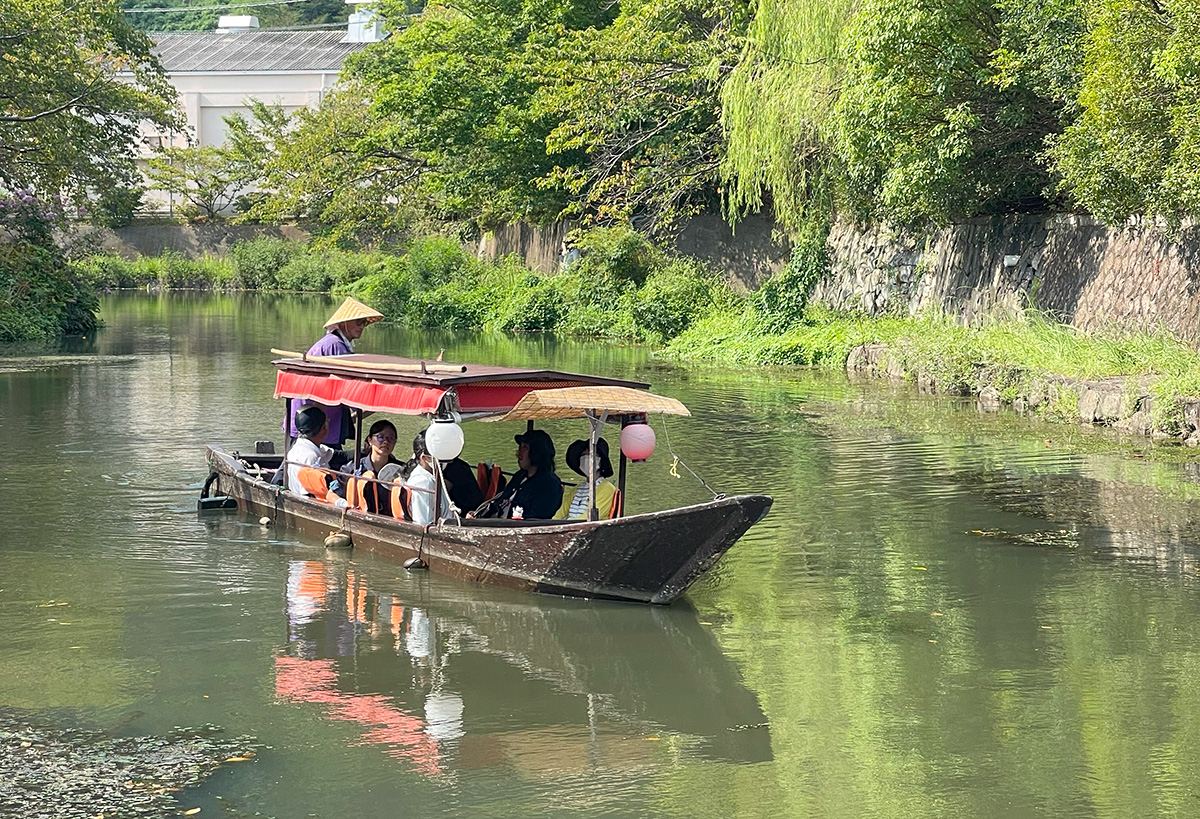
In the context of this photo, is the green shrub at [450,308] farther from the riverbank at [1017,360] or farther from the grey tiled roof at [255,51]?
the grey tiled roof at [255,51]

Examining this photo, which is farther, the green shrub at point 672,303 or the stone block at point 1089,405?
the green shrub at point 672,303

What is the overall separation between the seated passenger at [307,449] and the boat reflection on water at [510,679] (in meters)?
2.00

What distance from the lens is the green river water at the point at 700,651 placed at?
718 cm

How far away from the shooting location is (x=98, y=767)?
7.18 m

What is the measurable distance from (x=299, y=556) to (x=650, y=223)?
76.2ft

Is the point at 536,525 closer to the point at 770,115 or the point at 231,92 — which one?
the point at 770,115

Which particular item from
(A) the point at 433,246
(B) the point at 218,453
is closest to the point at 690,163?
(A) the point at 433,246

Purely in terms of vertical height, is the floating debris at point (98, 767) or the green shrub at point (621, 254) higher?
the green shrub at point (621, 254)

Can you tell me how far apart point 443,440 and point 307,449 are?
284 centimetres

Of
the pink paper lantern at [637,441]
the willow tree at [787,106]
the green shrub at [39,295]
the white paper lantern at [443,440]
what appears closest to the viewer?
the white paper lantern at [443,440]

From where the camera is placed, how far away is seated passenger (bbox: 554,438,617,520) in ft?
35.8

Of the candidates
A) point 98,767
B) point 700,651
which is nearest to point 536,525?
point 700,651

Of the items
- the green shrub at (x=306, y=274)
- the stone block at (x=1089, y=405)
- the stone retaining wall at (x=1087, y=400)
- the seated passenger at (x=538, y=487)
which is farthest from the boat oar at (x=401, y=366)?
the green shrub at (x=306, y=274)

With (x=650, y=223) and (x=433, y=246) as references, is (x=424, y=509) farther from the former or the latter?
(x=433, y=246)
